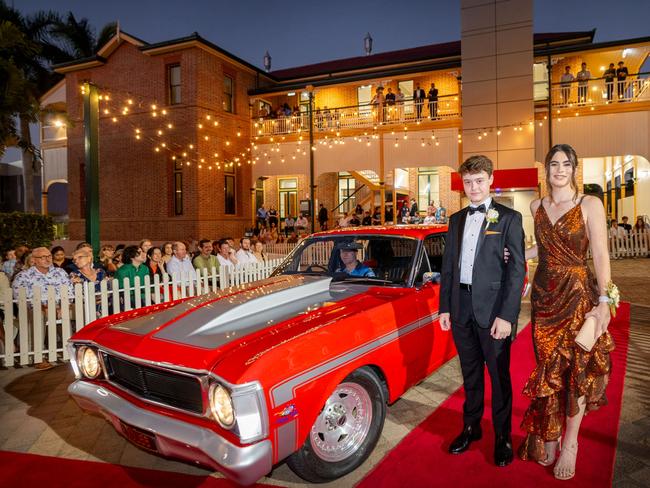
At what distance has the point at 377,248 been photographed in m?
5.31

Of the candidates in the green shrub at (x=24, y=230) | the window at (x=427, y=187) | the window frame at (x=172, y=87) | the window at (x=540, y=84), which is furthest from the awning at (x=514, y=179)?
the green shrub at (x=24, y=230)

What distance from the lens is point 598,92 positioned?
19062 millimetres

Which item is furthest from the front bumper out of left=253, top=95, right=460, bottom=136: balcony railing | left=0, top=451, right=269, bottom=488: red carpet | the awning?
left=253, top=95, right=460, bottom=136: balcony railing

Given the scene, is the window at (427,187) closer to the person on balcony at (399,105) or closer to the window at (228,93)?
the person on balcony at (399,105)

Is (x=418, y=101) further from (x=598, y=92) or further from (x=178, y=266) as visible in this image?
(x=178, y=266)

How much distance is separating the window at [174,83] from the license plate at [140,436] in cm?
2015

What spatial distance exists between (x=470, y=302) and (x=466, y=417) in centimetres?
91

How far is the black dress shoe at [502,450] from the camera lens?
3.26 meters

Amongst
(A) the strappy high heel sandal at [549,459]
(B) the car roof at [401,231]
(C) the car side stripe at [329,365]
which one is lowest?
(A) the strappy high heel sandal at [549,459]

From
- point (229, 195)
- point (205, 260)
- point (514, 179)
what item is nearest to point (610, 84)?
point (514, 179)

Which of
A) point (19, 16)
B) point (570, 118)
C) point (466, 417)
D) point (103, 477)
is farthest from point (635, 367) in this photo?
point (19, 16)

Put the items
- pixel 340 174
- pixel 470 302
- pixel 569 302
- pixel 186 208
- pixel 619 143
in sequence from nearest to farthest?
pixel 569 302
pixel 470 302
pixel 619 143
pixel 186 208
pixel 340 174

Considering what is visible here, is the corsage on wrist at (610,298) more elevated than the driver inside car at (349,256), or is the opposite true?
the driver inside car at (349,256)

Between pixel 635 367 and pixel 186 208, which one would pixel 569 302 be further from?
pixel 186 208
